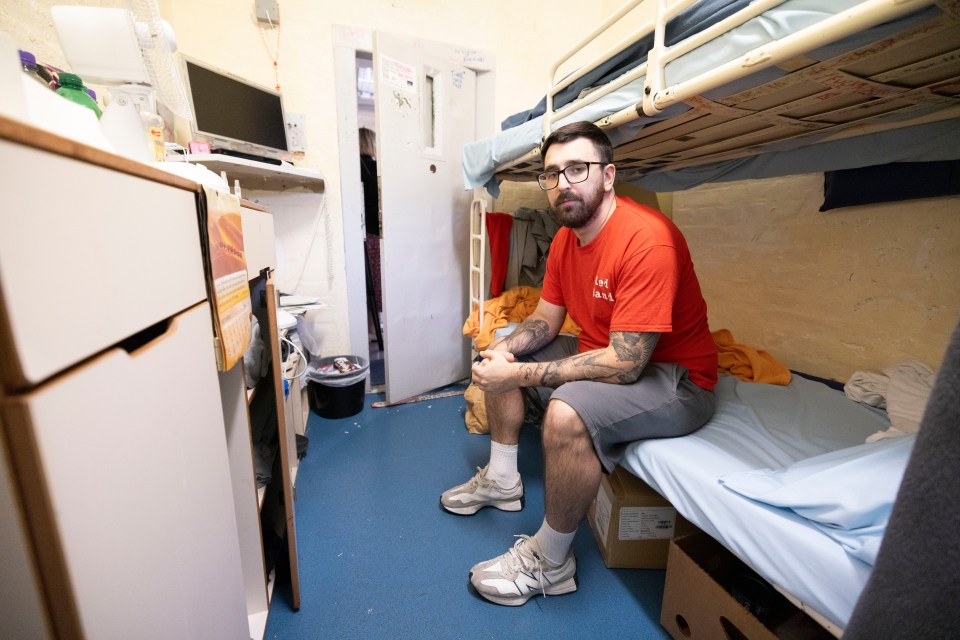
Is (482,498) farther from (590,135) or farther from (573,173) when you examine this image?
(590,135)

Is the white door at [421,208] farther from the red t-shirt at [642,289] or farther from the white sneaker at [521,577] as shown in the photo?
the white sneaker at [521,577]

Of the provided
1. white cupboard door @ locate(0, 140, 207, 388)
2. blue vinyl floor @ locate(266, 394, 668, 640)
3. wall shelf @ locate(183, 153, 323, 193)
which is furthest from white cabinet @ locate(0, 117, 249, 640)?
wall shelf @ locate(183, 153, 323, 193)

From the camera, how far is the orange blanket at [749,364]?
1.45 m

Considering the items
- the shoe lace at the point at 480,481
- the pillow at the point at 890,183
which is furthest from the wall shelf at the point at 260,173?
the pillow at the point at 890,183

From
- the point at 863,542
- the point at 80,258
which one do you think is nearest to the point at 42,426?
the point at 80,258

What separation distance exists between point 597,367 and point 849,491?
0.56m

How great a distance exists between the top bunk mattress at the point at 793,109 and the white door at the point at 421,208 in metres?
0.47

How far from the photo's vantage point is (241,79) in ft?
5.62

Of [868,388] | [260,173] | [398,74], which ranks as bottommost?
[868,388]

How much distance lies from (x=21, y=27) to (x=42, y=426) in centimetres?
141

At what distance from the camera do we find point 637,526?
3.81ft

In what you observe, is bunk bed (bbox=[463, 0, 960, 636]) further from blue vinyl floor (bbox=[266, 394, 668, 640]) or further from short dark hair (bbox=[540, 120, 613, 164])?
blue vinyl floor (bbox=[266, 394, 668, 640])

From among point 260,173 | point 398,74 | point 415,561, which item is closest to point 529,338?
point 415,561

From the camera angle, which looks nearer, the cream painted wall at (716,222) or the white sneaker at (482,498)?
the cream painted wall at (716,222)
